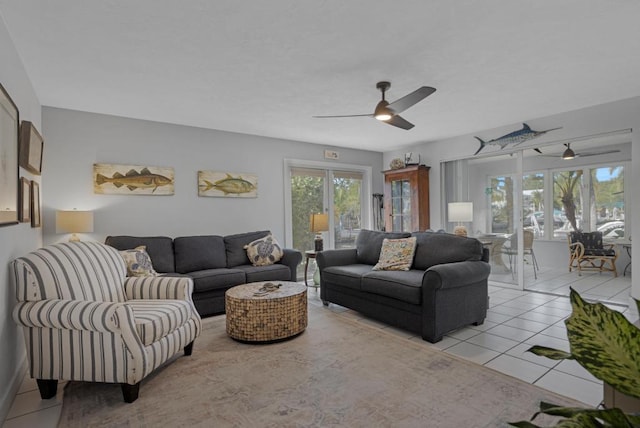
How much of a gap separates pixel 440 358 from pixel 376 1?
2.51 m

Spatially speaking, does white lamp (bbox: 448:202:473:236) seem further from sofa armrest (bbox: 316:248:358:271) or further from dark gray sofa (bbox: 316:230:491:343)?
sofa armrest (bbox: 316:248:358:271)

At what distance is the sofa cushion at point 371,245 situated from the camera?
4.17m

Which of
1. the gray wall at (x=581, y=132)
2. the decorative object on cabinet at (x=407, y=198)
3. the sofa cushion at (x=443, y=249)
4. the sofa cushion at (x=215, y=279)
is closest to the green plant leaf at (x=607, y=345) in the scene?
the sofa cushion at (x=443, y=249)

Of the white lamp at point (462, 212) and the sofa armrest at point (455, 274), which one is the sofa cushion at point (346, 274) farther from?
the white lamp at point (462, 212)

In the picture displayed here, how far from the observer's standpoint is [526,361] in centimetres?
256

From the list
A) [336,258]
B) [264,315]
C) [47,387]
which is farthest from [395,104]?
[47,387]

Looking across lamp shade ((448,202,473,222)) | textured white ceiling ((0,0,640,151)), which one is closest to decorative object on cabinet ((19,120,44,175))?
textured white ceiling ((0,0,640,151))

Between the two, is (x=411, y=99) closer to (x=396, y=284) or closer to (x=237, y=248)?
(x=396, y=284)

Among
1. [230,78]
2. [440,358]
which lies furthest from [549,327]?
[230,78]

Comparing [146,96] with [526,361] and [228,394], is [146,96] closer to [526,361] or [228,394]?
[228,394]

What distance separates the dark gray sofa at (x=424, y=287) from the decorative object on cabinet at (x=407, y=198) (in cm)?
199

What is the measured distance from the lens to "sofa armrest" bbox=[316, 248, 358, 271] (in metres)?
4.15

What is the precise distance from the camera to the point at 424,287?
9.61 ft

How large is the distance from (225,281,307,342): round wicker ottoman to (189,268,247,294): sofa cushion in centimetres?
67
